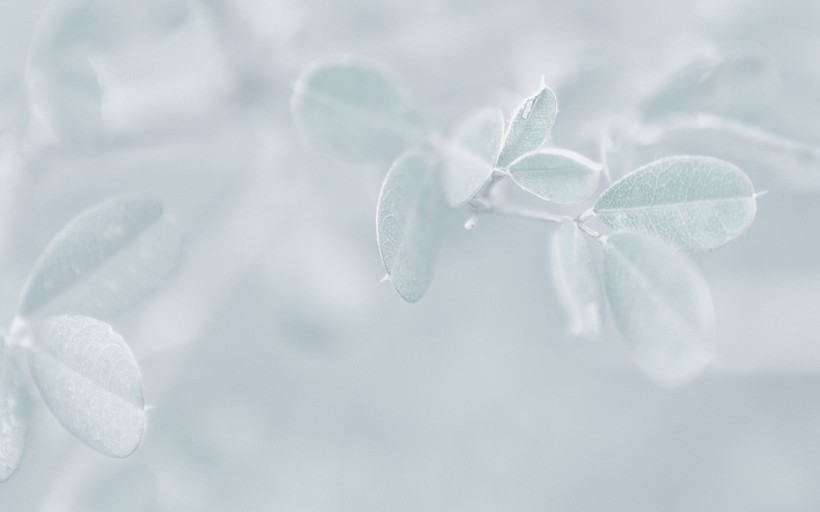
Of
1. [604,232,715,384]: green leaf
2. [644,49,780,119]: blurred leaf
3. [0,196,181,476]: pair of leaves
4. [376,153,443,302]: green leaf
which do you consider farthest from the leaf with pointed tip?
[644,49,780,119]: blurred leaf

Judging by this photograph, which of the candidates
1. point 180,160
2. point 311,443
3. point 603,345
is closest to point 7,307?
point 180,160

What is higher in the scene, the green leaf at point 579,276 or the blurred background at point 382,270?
the green leaf at point 579,276

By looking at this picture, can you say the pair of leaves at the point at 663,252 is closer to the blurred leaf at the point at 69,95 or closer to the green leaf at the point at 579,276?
the green leaf at the point at 579,276

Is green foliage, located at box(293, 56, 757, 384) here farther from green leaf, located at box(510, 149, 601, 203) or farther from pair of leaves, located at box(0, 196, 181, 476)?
pair of leaves, located at box(0, 196, 181, 476)

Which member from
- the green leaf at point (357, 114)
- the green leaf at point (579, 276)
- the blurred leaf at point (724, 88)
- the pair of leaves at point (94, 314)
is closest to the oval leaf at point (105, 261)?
the pair of leaves at point (94, 314)

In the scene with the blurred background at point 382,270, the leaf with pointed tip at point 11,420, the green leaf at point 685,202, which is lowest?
the blurred background at point 382,270
